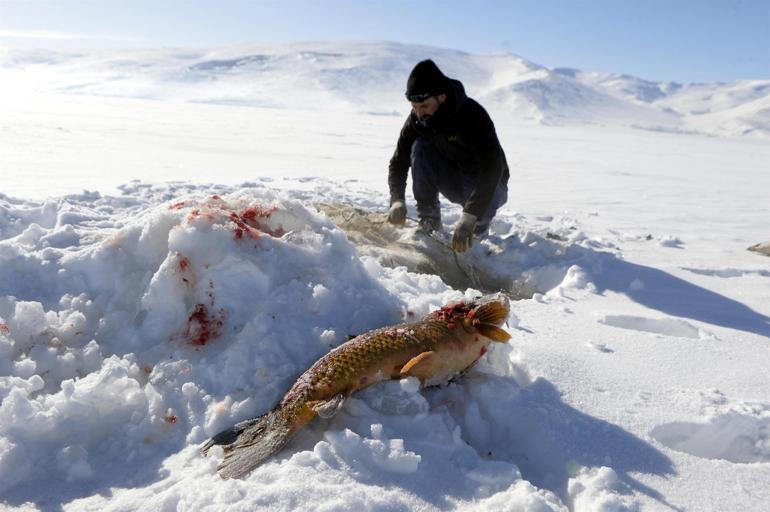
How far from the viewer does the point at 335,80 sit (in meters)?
50.3

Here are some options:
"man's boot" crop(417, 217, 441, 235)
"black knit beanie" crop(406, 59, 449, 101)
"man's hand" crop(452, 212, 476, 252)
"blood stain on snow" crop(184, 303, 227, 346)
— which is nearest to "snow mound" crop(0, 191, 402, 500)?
"blood stain on snow" crop(184, 303, 227, 346)

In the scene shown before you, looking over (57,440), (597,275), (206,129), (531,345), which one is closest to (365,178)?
(597,275)

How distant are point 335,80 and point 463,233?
4936 centimetres

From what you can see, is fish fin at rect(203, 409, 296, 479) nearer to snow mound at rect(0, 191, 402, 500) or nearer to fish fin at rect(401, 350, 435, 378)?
snow mound at rect(0, 191, 402, 500)

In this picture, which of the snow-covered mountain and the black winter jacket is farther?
the snow-covered mountain

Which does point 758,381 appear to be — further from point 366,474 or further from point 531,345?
point 366,474

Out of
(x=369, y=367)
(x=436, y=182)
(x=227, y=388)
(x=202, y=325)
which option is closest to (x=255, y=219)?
(x=202, y=325)

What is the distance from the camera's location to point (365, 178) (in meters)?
8.30

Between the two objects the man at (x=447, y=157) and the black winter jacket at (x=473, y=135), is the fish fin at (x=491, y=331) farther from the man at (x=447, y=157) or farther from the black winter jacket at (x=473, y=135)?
the black winter jacket at (x=473, y=135)

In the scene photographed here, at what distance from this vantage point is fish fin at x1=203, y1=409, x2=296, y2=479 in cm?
152

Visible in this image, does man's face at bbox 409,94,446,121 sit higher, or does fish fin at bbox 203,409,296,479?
man's face at bbox 409,94,446,121

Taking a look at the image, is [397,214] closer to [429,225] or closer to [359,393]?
[429,225]

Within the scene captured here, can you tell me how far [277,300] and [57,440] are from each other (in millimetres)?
775

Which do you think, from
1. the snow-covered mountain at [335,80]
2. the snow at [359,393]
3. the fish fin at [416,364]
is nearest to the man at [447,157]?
the snow at [359,393]
